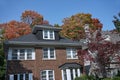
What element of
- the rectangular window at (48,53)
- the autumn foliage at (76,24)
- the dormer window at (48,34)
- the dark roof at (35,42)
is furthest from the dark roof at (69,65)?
the autumn foliage at (76,24)

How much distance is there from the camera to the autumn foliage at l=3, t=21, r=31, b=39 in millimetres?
34625

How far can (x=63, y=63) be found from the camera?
2227 centimetres

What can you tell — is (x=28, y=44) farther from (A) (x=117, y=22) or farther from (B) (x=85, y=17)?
(B) (x=85, y=17)

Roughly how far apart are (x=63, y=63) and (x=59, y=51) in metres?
1.66

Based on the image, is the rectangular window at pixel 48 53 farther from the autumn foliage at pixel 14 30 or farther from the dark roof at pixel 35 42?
the autumn foliage at pixel 14 30

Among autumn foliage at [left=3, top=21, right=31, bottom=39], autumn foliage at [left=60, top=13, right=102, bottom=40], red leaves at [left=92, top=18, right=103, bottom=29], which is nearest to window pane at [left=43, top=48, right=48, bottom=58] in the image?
autumn foliage at [left=3, top=21, right=31, bottom=39]

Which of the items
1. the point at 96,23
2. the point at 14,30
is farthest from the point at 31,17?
the point at 96,23

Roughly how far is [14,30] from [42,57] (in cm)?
1675

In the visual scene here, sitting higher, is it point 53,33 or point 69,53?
point 53,33

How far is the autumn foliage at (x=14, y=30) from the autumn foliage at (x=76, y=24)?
28.2ft

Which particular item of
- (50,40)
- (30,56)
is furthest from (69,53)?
(30,56)

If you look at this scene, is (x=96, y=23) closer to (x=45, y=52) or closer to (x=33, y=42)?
(x=45, y=52)

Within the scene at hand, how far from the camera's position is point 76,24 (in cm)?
4091

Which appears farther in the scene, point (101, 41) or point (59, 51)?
point (59, 51)
